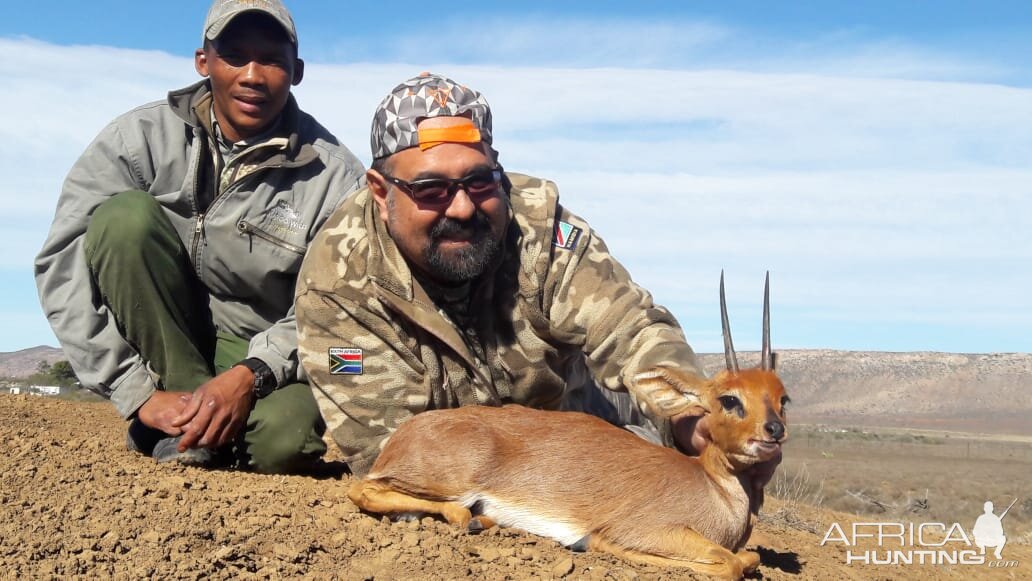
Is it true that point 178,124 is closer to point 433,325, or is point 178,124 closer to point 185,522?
point 433,325

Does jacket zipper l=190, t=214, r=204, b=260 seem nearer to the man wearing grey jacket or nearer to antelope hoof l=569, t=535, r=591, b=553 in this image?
the man wearing grey jacket

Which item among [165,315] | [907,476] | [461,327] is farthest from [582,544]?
[907,476]

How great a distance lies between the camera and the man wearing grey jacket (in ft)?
23.9

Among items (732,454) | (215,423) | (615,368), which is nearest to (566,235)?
(615,368)

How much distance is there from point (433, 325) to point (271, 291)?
2.02m

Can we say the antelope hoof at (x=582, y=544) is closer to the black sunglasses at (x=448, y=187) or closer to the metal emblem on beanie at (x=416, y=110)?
the black sunglasses at (x=448, y=187)

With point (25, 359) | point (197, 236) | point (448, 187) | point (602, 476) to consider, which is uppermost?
Result: point (448, 187)

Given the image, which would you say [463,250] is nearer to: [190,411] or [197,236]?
[190,411]

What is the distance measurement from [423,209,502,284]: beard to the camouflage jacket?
26 cm

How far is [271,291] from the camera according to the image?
Answer: 779 centimetres

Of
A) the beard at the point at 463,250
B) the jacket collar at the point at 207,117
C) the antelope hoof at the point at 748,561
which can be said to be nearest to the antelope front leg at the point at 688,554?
the antelope hoof at the point at 748,561

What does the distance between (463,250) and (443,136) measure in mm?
693

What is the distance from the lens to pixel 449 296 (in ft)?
21.7

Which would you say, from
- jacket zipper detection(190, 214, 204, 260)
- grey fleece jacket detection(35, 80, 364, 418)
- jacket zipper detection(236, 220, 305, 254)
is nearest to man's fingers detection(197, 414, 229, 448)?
grey fleece jacket detection(35, 80, 364, 418)
